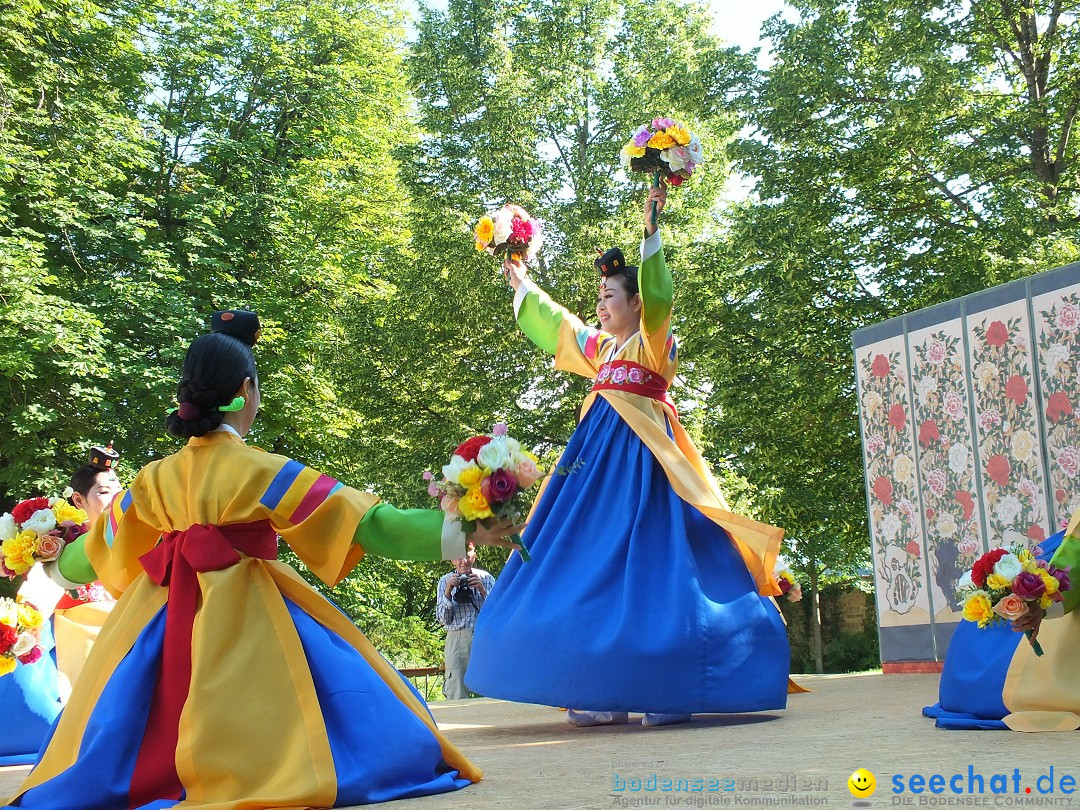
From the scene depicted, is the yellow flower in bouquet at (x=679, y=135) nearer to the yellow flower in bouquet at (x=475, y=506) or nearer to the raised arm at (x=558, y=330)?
the raised arm at (x=558, y=330)

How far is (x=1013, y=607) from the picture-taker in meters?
3.29

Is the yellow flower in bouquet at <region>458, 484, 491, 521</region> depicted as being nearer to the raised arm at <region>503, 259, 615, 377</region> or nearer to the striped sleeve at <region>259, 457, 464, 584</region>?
the striped sleeve at <region>259, 457, 464, 584</region>

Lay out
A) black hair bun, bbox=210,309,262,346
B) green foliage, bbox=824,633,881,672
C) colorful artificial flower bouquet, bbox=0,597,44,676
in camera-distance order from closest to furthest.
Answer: black hair bun, bbox=210,309,262,346, colorful artificial flower bouquet, bbox=0,597,44,676, green foliage, bbox=824,633,881,672

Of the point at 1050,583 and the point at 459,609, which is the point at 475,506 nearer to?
the point at 1050,583

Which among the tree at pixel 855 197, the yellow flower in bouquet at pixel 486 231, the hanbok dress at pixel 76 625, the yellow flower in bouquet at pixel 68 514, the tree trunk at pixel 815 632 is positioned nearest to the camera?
the yellow flower in bouquet at pixel 68 514

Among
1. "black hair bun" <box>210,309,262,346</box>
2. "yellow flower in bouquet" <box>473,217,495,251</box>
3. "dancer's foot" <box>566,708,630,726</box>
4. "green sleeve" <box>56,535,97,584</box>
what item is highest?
"yellow flower in bouquet" <box>473,217,495,251</box>

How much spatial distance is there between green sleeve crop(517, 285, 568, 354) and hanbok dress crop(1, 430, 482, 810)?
2503mm

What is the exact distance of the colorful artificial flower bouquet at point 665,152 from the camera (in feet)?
15.2

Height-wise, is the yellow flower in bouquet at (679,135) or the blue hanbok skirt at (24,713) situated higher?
the yellow flower in bouquet at (679,135)

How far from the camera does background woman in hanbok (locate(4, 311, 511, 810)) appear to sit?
102 inches

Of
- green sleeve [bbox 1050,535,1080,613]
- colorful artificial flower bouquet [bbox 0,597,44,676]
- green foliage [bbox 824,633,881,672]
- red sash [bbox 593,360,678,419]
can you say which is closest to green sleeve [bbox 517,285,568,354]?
red sash [bbox 593,360,678,419]

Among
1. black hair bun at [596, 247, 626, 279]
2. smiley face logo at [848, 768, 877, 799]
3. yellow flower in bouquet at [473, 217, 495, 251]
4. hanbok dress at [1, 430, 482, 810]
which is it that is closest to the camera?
smiley face logo at [848, 768, 877, 799]

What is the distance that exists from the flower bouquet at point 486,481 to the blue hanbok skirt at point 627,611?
1.52 metres

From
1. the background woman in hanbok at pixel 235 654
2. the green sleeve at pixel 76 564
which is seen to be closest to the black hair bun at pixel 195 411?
the background woman in hanbok at pixel 235 654
